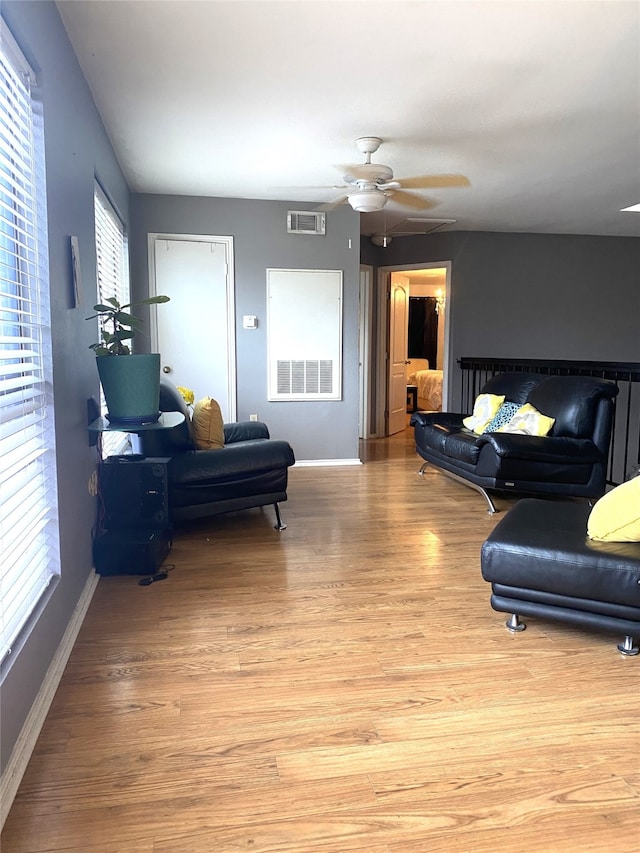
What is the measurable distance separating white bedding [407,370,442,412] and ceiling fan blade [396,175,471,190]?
16.7 feet

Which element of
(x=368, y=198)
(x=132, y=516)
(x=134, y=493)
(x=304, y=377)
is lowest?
(x=132, y=516)

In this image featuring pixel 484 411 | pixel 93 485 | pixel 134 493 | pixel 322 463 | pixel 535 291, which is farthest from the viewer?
pixel 535 291

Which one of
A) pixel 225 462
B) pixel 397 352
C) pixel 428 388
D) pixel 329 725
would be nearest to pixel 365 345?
pixel 397 352

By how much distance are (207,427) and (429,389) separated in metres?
6.77

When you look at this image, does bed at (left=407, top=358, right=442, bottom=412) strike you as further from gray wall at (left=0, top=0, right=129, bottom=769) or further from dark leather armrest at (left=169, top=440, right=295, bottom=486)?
gray wall at (left=0, top=0, right=129, bottom=769)

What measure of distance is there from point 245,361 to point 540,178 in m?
2.97

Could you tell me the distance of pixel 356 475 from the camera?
543 cm

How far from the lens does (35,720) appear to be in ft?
5.76

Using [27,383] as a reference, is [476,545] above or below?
below

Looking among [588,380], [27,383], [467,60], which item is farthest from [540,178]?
[27,383]

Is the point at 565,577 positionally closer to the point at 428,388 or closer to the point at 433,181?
the point at 433,181

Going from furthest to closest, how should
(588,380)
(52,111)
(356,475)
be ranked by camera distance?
(356,475)
(588,380)
(52,111)

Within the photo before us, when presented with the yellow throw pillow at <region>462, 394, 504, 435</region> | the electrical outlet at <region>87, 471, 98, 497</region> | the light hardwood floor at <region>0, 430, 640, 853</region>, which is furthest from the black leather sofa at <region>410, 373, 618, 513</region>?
the electrical outlet at <region>87, 471, 98, 497</region>

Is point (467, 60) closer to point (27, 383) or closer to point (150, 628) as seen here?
point (27, 383)
